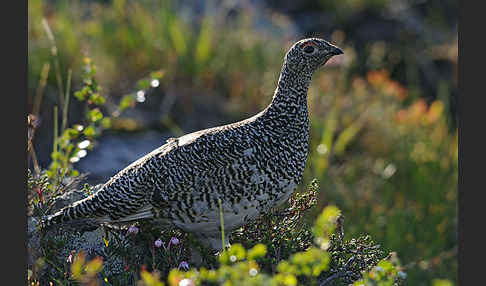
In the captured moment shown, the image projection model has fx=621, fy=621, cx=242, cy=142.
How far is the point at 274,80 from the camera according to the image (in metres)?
7.56

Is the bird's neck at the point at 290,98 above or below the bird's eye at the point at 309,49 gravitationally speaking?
below

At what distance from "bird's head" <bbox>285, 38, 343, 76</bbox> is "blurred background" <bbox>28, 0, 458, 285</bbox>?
2225 mm

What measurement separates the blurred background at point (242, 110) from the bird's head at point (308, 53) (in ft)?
7.30

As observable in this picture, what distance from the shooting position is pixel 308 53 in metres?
3.48

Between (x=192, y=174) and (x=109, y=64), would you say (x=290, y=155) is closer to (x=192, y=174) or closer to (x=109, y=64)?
(x=192, y=174)

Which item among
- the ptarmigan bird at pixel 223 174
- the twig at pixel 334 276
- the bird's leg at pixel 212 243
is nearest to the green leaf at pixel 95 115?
the ptarmigan bird at pixel 223 174

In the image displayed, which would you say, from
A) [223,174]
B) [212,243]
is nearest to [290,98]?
[223,174]

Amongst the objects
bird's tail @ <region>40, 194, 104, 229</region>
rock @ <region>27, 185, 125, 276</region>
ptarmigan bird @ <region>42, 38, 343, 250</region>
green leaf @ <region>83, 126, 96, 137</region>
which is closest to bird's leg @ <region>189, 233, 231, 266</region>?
ptarmigan bird @ <region>42, 38, 343, 250</region>

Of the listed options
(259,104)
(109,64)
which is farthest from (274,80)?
(109,64)

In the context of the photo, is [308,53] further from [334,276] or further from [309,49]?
[334,276]

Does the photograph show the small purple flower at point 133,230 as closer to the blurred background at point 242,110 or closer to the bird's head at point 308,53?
the bird's head at point 308,53

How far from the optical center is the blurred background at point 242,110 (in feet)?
20.7

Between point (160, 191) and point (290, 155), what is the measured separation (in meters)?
0.72

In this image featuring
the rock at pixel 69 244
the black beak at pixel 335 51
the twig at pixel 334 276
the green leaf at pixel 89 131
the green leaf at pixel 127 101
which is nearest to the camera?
the twig at pixel 334 276
